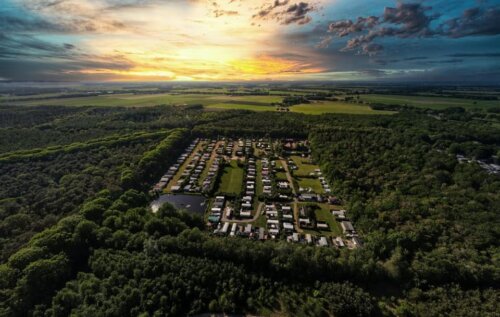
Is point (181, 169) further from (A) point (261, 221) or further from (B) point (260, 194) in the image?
(A) point (261, 221)

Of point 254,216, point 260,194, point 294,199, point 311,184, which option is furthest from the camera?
point 311,184

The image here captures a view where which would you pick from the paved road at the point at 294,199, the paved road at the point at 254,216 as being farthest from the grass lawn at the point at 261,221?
the paved road at the point at 294,199

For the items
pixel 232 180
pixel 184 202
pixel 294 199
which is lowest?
pixel 184 202

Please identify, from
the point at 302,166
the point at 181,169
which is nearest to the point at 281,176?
the point at 302,166

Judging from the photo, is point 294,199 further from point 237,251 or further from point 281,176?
point 237,251

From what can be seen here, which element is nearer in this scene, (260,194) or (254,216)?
(254,216)

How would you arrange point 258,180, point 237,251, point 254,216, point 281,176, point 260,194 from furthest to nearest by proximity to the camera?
1. point 281,176
2. point 258,180
3. point 260,194
4. point 254,216
5. point 237,251

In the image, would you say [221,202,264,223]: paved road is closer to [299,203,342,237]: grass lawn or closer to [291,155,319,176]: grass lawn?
[299,203,342,237]: grass lawn

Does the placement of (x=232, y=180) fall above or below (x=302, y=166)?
below
